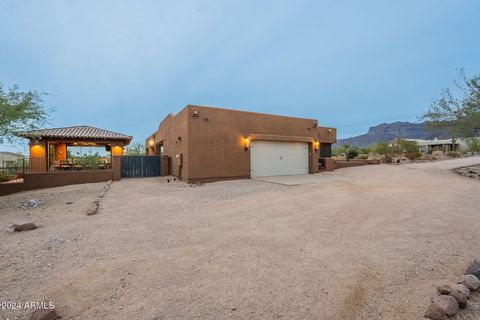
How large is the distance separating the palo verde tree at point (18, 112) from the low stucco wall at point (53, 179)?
3.40 meters

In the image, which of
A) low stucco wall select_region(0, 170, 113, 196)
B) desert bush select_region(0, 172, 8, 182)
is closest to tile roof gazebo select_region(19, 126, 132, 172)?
desert bush select_region(0, 172, 8, 182)

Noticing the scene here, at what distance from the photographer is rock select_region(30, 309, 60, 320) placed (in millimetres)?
1728

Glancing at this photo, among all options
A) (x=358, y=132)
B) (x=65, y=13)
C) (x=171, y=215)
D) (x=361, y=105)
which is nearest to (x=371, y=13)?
(x=65, y=13)

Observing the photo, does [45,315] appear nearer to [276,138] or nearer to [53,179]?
[276,138]

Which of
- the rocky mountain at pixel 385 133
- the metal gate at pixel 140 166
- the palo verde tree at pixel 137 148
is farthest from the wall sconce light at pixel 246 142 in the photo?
the rocky mountain at pixel 385 133

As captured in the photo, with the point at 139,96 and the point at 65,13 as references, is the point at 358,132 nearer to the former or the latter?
the point at 139,96

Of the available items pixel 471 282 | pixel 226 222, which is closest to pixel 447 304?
pixel 471 282

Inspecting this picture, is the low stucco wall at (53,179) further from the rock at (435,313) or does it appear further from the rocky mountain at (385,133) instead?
the rocky mountain at (385,133)

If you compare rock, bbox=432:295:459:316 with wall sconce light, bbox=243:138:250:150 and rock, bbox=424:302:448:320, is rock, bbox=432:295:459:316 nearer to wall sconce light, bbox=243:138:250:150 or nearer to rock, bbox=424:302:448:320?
rock, bbox=424:302:448:320

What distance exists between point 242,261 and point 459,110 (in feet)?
47.0

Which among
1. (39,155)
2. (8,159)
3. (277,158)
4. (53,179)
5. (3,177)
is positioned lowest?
(53,179)

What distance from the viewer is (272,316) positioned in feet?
5.93

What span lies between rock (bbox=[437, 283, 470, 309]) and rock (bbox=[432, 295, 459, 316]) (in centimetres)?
8

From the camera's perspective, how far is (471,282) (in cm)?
212
